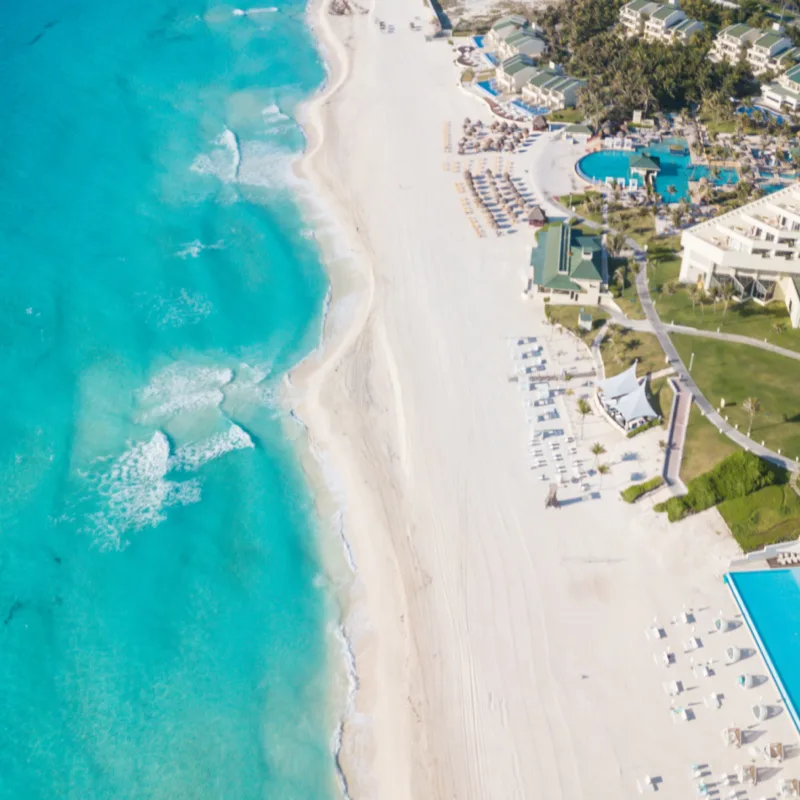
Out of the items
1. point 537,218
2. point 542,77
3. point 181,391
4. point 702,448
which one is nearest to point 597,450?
point 702,448

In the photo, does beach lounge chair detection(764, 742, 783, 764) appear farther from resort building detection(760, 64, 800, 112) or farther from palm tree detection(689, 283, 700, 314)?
resort building detection(760, 64, 800, 112)

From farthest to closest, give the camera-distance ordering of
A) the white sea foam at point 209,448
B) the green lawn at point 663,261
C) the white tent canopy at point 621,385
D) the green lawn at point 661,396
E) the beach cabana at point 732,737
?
the green lawn at point 663,261 → the white sea foam at point 209,448 → the white tent canopy at point 621,385 → the green lawn at point 661,396 → the beach cabana at point 732,737

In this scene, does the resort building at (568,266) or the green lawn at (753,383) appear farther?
the resort building at (568,266)

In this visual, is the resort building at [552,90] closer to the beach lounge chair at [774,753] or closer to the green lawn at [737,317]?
the green lawn at [737,317]

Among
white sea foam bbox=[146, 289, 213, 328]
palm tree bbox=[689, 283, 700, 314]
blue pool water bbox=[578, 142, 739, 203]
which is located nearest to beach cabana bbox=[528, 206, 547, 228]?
blue pool water bbox=[578, 142, 739, 203]

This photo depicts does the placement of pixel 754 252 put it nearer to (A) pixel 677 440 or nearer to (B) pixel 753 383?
(B) pixel 753 383

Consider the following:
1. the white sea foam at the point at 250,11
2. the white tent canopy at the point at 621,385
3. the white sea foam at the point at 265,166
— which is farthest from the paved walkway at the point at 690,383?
the white sea foam at the point at 250,11

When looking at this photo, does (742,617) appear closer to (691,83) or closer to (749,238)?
(749,238)
